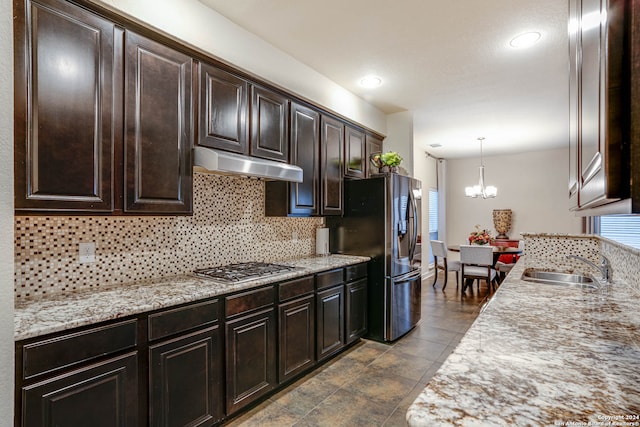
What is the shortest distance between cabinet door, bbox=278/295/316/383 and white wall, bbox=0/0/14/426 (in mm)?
1576

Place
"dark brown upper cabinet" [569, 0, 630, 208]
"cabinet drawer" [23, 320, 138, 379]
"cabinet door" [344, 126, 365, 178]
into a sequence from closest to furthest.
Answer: "dark brown upper cabinet" [569, 0, 630, 208]
"cabinet drawer" [23, 320, 138, 379]
"cabinet door" [344, 126, 365, 178]

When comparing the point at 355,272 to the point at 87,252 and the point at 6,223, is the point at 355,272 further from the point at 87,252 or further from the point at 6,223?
the point at 6,223

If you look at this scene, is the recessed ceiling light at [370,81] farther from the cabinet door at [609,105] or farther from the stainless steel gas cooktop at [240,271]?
the cabinet door at [609,105]

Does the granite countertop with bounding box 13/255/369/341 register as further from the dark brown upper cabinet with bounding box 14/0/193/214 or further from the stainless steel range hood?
the stainless steel range hood

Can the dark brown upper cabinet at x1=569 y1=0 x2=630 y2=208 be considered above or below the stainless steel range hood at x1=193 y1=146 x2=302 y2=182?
below

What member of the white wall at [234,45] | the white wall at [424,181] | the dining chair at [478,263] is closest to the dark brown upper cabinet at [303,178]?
the white wall at [234,45]

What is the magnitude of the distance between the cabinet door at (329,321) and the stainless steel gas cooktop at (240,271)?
48 cm

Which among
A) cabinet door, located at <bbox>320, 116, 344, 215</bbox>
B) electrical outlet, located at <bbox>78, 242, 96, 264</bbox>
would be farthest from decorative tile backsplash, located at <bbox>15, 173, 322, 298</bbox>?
cabinet door, located at <bbox>320, 116, 344, 215</bbox>

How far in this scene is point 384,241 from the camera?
3537 mm

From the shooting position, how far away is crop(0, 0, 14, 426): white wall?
117cm

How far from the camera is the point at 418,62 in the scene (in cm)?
312

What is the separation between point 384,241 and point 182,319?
226 cm

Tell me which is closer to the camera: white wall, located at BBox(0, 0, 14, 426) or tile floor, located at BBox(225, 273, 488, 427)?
white wall, located at BBox(0, 0, 14, 426)

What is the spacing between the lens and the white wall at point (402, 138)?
4.48 metres
